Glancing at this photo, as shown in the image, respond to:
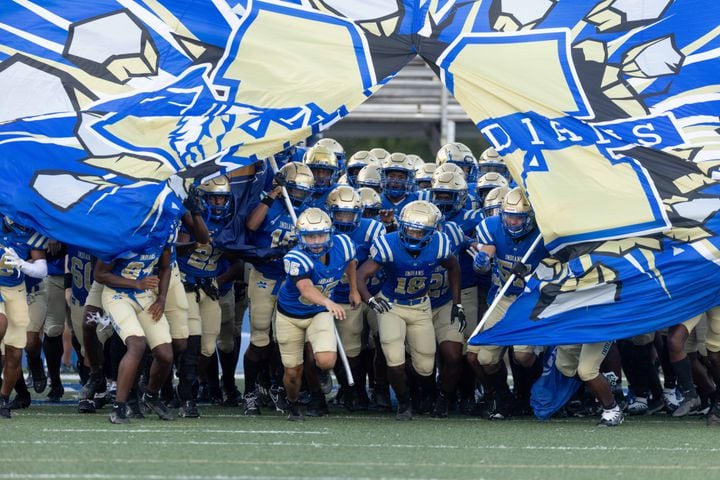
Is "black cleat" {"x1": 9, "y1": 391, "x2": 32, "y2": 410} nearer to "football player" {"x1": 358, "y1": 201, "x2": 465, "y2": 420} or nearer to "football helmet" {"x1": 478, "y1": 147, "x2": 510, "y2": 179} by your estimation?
"football player" {"x1": 358, "y1": 201, "x2": 465, "y2": 420}

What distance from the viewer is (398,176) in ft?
31.2

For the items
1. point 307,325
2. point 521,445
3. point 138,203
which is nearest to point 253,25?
point 138,203

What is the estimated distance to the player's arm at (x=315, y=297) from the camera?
796cm

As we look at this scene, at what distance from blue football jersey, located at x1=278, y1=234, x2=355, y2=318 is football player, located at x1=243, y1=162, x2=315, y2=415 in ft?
2.12

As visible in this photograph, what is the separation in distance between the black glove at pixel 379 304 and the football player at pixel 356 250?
11.0 inches

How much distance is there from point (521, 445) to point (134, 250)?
2662 mm

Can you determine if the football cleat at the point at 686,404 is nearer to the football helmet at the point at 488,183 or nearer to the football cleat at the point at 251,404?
the football helmet at the point at 488,183

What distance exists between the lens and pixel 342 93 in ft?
26.8

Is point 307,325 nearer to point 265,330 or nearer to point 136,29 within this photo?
point 265,330

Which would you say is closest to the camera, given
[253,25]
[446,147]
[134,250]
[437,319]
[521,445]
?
[521,445]

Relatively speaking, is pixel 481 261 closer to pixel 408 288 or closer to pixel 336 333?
pixel 408 288

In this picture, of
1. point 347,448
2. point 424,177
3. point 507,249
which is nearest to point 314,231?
point 507,249

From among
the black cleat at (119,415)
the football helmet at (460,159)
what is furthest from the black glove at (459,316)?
the black cleat at (119,415)

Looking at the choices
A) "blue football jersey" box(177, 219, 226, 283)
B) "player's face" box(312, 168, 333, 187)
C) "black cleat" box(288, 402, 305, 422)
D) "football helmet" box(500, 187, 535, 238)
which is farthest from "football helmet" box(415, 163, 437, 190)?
"black cleat" box(288, 402, 305, 422)
